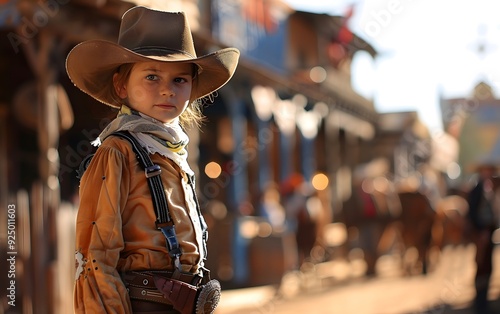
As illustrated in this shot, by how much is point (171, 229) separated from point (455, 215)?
1608 centimetres

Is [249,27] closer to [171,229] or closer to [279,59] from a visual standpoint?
[279,59]

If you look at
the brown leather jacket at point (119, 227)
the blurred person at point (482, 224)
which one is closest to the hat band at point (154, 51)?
the brown leather jacket at point (119, 227)

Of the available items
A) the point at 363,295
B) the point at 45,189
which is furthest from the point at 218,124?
the point at 45,189

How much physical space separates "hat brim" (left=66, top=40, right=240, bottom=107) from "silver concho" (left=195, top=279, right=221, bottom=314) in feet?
2.49

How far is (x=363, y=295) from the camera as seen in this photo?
12.0 m

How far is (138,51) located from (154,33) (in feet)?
0.35

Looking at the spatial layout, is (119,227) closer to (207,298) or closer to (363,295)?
(207,298)

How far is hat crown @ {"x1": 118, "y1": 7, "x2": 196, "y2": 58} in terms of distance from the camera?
309cm

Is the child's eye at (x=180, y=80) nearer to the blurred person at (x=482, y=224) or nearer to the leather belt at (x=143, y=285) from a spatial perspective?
the leather belt at (x=143, y=285)

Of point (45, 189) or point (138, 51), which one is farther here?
point (45, 189)

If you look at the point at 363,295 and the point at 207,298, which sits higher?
the point at 207,298

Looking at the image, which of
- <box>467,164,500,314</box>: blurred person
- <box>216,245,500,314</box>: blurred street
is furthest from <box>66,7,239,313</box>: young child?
<box>467,164,500,314</box>: blurred person

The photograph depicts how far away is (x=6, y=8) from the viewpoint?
906cm

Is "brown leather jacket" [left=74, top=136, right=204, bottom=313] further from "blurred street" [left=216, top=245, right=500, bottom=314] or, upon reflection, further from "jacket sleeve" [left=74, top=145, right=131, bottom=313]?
"blurred street" [left=216, top=245, right=500, bottom=314]
